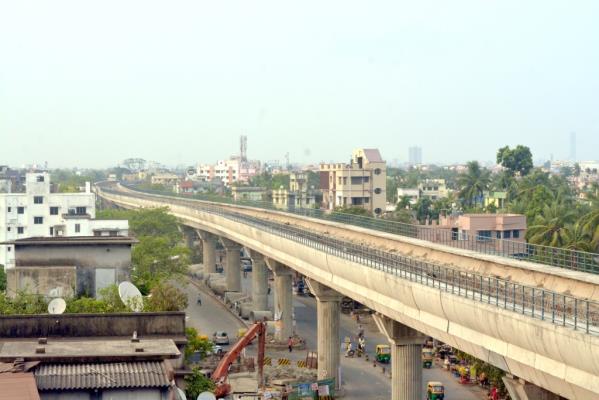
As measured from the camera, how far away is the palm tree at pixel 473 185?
125m

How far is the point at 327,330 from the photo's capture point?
56188mm

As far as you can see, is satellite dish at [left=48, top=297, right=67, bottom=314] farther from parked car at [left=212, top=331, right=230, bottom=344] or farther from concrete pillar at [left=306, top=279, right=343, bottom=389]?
parked car at [left=212, top=331, right=230, bottom=344]

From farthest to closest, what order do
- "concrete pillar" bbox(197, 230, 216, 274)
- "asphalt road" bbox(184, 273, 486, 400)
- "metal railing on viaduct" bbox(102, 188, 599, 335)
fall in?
"concrete pillar" bbox(197, 230, 216, 274)
"asphalt road" bbox(184, 273, 486, 400)
"metal railing on viaduct" bbox(102, 188, 599, 335)

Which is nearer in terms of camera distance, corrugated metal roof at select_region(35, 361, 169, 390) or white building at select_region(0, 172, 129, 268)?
corrugated metal roof at select_region(35, 361, 169, 390)

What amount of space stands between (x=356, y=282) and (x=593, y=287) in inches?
559

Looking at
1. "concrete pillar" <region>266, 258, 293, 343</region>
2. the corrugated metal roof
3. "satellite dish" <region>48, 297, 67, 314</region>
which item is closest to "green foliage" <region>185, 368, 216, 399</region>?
the corrugated metal roof

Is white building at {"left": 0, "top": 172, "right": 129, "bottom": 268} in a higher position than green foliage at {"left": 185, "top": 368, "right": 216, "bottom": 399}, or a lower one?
higher

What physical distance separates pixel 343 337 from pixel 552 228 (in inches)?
592

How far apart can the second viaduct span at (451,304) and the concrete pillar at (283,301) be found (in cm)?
9

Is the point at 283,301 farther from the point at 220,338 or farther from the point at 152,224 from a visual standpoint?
the point at 152,224

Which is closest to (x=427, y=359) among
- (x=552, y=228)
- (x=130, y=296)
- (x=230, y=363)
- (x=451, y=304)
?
(x=552, y=228)

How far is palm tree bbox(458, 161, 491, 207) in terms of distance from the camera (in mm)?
124750

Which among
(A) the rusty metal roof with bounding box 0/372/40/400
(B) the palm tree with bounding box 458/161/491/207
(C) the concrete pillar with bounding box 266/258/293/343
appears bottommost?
(C) the concrete pillar with bounding box 266/258/293/343

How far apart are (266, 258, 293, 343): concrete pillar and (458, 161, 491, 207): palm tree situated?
57.6m
